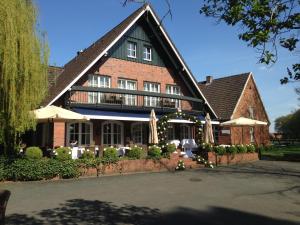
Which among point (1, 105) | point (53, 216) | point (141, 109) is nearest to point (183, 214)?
point (53, 216)

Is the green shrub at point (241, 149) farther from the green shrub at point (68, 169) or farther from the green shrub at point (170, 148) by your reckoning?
the green shrub at point (68, 169)

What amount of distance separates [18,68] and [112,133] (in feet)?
33.0

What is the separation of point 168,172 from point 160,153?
1.30 m

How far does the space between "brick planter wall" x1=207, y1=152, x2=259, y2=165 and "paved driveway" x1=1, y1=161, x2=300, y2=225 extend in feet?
16.5

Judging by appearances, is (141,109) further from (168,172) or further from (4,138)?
(4,138)

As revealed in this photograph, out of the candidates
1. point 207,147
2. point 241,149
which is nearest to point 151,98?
point 207,147

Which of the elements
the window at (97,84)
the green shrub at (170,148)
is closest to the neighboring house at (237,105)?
the window at (97,84)

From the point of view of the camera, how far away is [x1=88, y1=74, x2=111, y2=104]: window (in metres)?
21.5

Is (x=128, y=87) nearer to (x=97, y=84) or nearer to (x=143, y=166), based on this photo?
(x=97, y=84)

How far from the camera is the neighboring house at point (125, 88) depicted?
66.8 ft

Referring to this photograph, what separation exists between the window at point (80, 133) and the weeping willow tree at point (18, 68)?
21.0ft

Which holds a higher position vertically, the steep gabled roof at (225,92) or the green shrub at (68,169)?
the steep gabled roof at (225,92)

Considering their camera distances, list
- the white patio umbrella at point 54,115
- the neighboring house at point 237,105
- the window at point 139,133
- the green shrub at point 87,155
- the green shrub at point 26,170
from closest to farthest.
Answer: the green shrub at point 26,170
the white patio umbrella at point 54,115
the green shrub at point 87,155
the window at point 139,133
the neighboring house at point 237,105

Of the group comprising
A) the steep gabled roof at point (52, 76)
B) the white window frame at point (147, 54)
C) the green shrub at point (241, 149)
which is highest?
the white window frame at point (147, 54)
